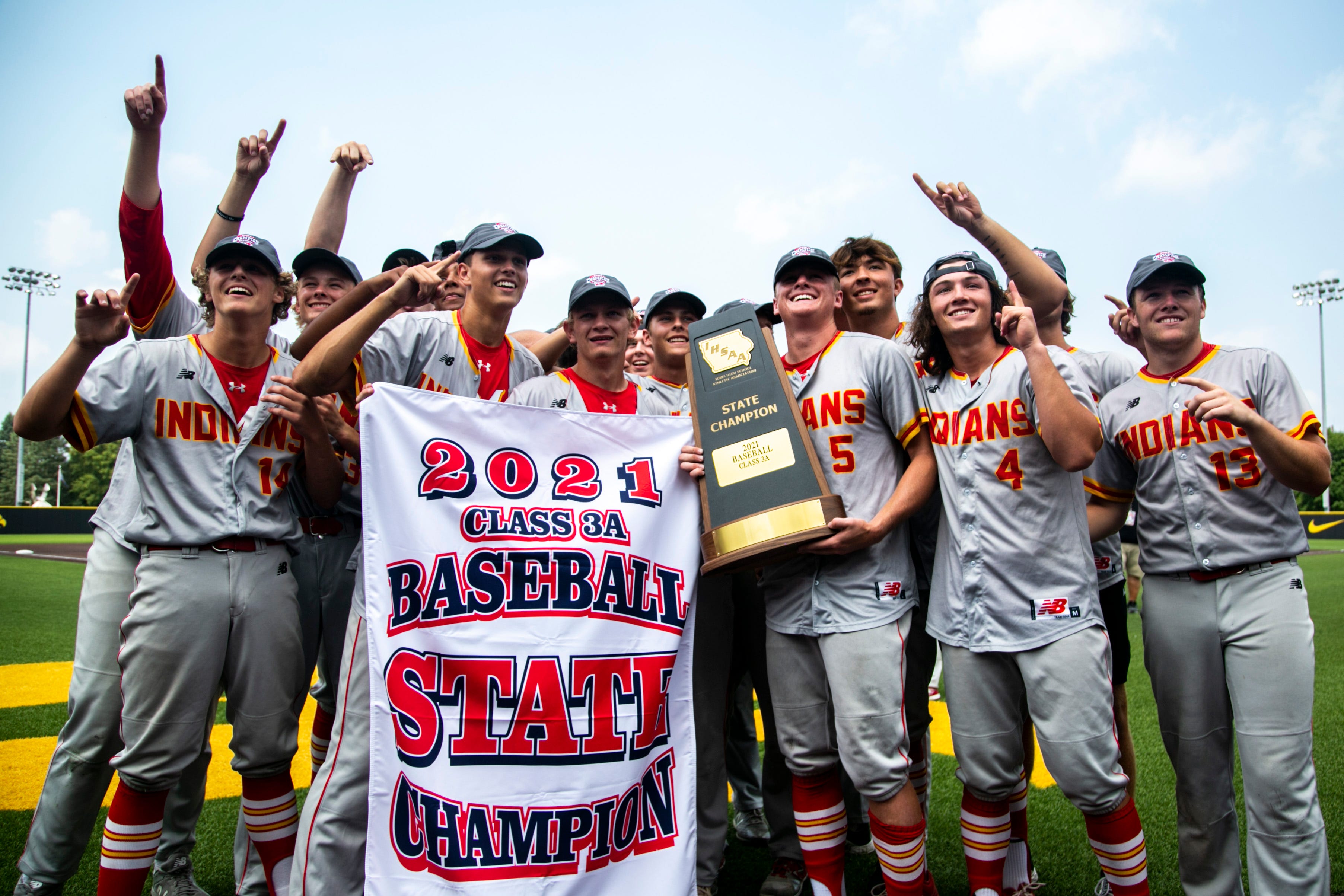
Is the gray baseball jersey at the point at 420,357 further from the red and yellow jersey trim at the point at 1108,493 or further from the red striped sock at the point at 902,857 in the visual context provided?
the red and yellow jersey trim at the point at 1108,493

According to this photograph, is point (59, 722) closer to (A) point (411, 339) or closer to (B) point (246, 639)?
(B) point (246, 639)

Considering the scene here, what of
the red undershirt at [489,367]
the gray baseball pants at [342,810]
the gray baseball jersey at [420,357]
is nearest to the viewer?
the gray baseball pants at [342,810]

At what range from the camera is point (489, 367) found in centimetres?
423

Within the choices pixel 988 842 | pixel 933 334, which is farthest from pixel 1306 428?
pixel 988 842

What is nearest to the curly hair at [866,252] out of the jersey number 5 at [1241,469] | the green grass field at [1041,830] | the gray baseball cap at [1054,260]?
the gray baseball cap at [1054,260]

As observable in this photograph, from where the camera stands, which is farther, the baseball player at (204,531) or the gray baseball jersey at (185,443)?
the gray baseball jersey at (185,443)

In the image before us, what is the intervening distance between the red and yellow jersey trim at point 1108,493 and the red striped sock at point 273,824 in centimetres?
371

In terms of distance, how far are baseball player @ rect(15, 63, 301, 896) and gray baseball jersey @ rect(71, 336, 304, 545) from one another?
10.4 inches

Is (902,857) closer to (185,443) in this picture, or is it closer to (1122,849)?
(1122,849)

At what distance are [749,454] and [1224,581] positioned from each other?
1.93m

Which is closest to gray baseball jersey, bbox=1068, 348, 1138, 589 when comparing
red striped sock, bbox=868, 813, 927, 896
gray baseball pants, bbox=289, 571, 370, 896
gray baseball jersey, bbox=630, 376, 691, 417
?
red striped sock, bbox=868, 813, 927, 896

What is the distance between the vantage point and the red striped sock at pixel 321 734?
4.71 meters

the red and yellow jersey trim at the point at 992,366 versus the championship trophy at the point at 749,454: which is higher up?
the red and yellow jersey trim at the point at 992,366

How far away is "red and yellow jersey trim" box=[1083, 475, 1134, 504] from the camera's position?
12.8 feet
